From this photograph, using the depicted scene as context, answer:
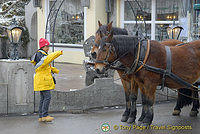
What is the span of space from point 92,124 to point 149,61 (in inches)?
75.6

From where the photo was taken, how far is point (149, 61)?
6.45 metres

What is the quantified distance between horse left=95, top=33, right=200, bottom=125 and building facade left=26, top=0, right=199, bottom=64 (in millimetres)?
7710

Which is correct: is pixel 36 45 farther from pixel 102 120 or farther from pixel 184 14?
pixel 102 120

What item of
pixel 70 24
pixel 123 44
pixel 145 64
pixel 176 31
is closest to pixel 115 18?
pixel 70 24

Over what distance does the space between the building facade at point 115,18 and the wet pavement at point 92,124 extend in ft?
23.5

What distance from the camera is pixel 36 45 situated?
22.1 m

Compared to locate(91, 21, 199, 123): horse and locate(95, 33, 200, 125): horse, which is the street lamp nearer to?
locate(91, 21, 199, 123): horse

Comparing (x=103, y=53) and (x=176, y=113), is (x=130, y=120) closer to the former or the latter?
(x=176, y=113)

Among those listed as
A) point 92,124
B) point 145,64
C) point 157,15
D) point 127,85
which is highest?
point 157,15

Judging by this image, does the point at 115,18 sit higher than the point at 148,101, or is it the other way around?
the point at 115,18

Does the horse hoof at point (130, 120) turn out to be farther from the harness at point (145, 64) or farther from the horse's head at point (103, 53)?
the horse's head at point (103, 53)

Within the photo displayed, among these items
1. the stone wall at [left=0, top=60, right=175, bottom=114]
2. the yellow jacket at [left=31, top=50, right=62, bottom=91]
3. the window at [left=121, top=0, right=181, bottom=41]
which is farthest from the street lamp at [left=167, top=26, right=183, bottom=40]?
the yellow jacket at [left=31, top=50, right=62, bottom=91]

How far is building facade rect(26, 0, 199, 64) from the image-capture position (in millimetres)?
16453

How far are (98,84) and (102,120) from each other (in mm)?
1374
